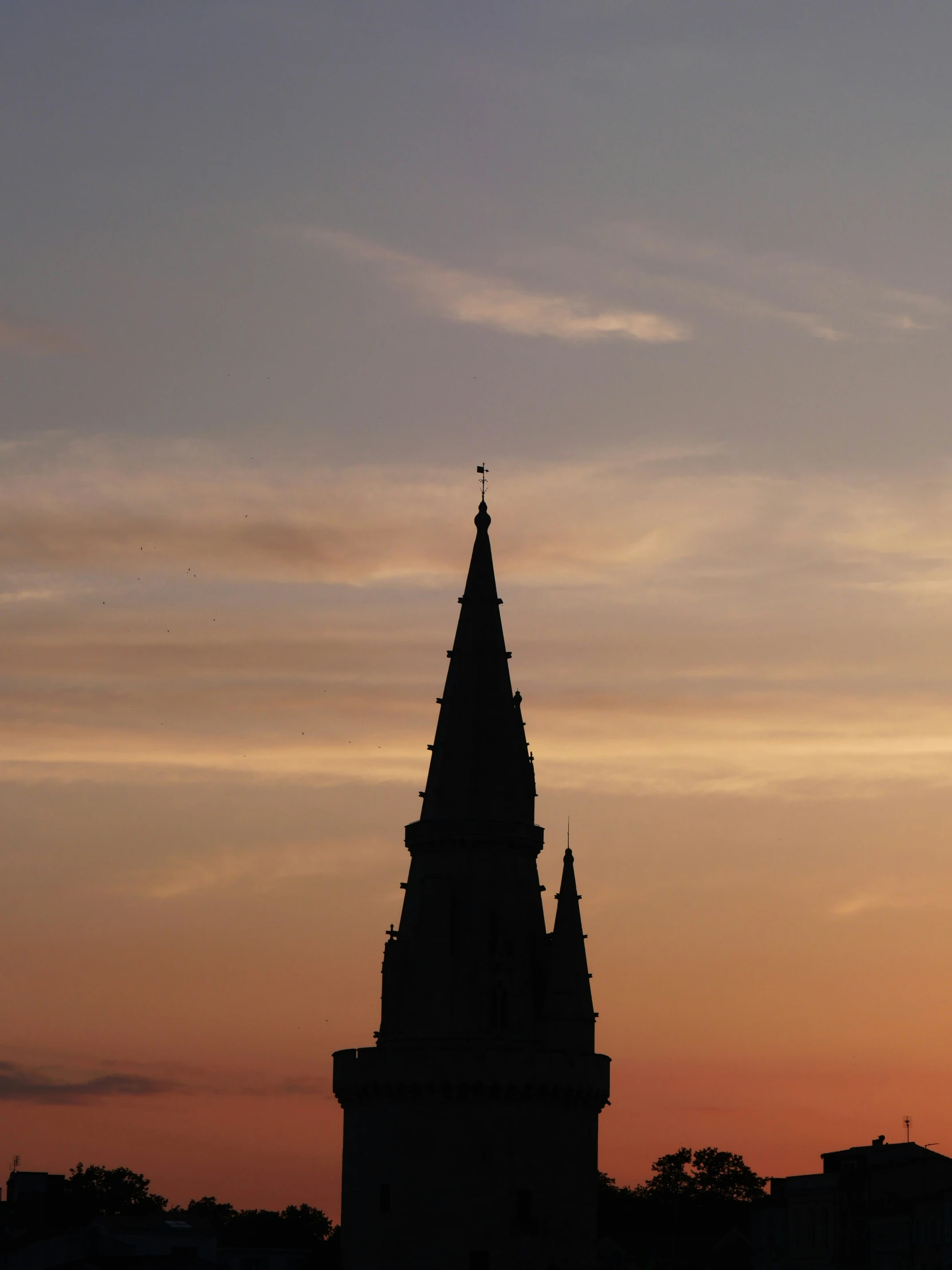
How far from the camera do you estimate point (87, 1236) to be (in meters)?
138

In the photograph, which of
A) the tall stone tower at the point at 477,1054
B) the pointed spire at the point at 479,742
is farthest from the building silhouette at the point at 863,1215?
the pointed spire at the point at 479,742

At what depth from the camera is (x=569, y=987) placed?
93.6 m

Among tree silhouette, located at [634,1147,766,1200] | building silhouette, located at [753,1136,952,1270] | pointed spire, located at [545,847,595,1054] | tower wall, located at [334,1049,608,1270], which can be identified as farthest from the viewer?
tree silhouette, located at [634,1147,766,1200]

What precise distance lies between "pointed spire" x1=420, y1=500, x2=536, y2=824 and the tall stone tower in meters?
0.07

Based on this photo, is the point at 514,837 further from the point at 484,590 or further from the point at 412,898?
the point at 484,590

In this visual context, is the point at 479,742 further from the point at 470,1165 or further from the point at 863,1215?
the point at 863,1215

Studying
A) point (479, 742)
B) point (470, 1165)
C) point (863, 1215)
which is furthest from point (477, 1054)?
point (863, 1215)

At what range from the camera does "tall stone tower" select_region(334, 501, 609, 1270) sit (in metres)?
90.4

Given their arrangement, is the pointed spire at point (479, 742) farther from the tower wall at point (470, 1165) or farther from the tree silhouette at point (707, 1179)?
the tree silhouette at point (707, 1179)

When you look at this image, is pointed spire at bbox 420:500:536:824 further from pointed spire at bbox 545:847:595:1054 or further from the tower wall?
the tower wall

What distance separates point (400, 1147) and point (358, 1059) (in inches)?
157

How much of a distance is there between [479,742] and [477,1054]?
39.7 ft

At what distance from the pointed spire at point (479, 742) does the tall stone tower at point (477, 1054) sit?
2.8 inches

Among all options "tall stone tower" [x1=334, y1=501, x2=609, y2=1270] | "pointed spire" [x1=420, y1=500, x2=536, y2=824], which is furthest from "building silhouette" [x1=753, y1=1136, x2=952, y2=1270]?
"pointed spire" [x1=420, y1=500, x2=536, y2=824]
